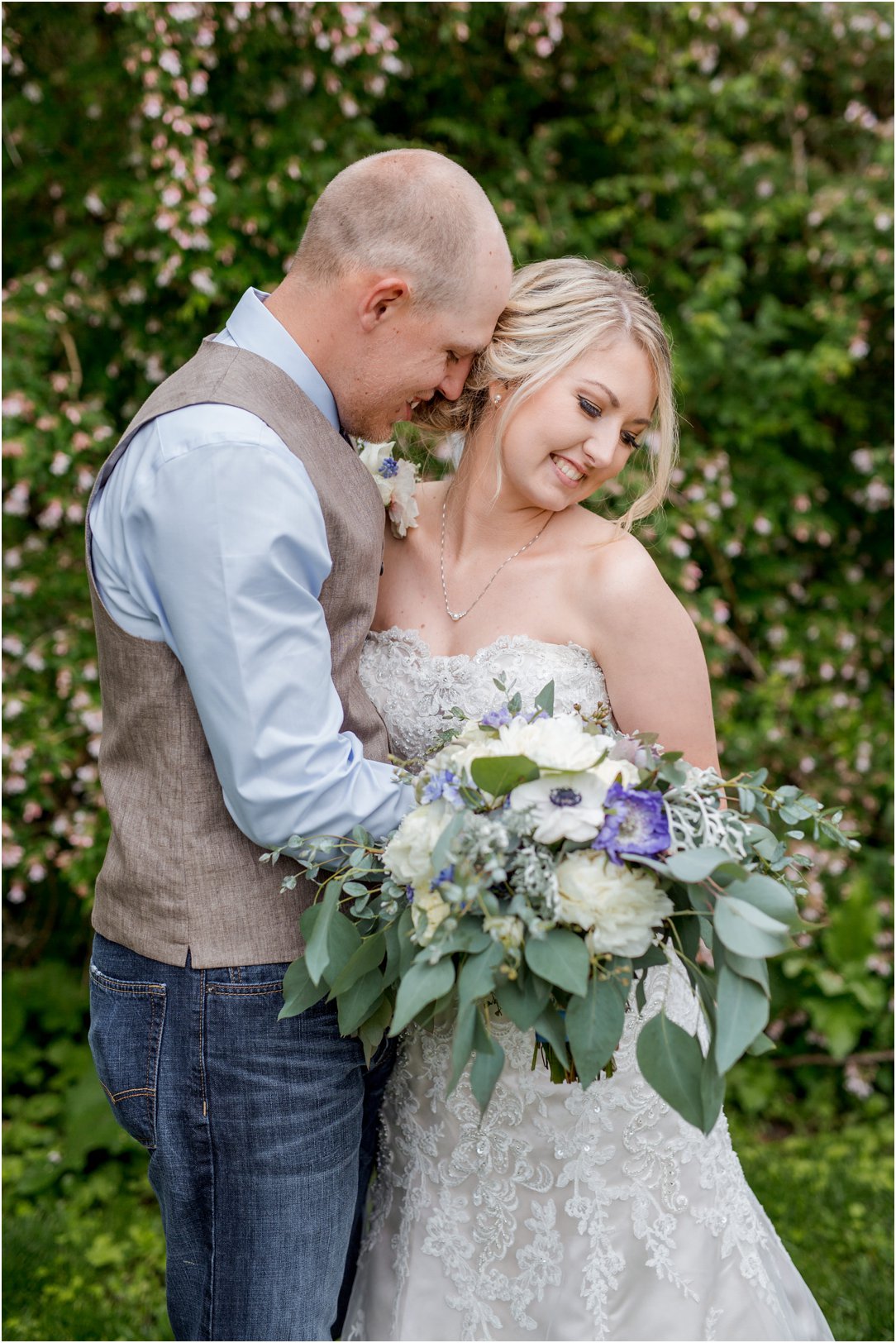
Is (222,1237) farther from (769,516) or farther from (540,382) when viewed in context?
(769,516)

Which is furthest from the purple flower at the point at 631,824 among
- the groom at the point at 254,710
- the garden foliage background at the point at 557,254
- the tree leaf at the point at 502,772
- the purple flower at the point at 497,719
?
the garden foliage background at the point at 557,254

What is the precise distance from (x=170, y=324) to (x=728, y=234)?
7.06 ft

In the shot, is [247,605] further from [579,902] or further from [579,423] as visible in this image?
[579,423]

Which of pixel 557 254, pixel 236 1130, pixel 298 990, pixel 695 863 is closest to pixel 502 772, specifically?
pixel 695 863

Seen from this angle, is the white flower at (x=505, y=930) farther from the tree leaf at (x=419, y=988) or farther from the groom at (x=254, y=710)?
the groom at (x=254, y=710)

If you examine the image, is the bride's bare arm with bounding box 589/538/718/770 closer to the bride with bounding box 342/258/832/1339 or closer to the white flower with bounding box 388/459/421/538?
the bride with bounding box 342/258/832/1339

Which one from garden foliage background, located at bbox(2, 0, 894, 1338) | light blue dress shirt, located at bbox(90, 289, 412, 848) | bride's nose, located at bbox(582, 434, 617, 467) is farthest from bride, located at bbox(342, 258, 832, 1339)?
garden foliage background, located at bbox(2, 0, 894, 1338)

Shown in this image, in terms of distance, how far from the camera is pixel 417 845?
165cm

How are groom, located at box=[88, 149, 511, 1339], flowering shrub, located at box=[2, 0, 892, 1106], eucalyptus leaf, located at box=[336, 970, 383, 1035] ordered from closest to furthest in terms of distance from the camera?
groom, located at box=[88, 149, 511, 1339] → eucalyptus leaf, located at box=[336, 970, 383, 1035] → flowering shrub, located at box=[2, 0, 892, 1106]

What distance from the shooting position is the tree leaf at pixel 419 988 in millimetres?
1561

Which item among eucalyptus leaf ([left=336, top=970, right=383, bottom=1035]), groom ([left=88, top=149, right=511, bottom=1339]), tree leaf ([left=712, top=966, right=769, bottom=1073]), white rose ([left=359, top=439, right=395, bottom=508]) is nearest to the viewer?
tree leaf ([left=712, top=966, right=769, bottom=1073])

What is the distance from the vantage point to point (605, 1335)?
2172mm

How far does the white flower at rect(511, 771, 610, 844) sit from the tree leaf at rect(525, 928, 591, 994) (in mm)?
143

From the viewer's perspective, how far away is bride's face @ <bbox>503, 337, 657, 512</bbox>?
2.32m
